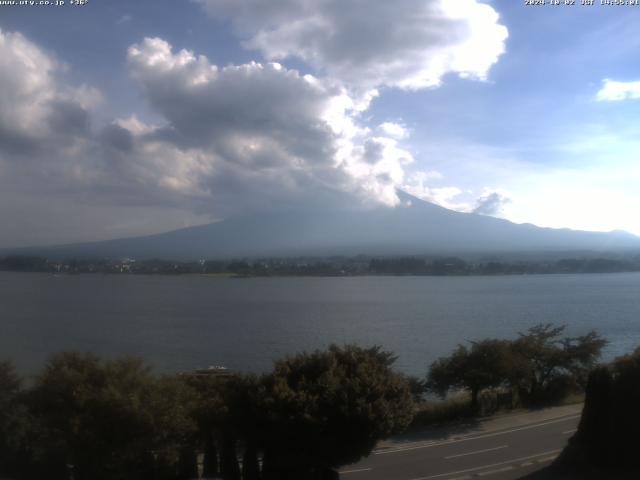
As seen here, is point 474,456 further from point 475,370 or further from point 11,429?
point 11,429

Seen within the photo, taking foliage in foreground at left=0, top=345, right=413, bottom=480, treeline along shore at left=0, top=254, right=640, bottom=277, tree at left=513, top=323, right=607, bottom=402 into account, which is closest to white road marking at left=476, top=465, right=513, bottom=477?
foliage in foreground at left=0, top=345, right=413, bottom=480

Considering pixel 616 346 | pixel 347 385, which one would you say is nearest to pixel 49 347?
pixel 347 385

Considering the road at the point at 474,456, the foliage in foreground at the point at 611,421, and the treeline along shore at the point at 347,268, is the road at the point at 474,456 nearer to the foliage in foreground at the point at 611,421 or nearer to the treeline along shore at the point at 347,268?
the foliage in foreground at the point at 611,421

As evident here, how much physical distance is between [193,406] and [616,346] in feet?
63.7

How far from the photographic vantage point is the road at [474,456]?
768 centimetres

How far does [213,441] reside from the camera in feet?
23.9

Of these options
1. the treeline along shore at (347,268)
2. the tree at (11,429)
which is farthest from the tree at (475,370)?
the treeline along shore at (347,268)

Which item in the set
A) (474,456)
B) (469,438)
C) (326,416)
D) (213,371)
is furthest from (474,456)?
(213,371)

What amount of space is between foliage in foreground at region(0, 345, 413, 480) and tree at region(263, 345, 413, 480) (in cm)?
1

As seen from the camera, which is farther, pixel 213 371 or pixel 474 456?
pixel 213 371

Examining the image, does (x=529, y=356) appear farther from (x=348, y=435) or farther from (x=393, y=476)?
(x=348, y=435)

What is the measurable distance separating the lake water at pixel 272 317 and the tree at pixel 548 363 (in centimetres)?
460

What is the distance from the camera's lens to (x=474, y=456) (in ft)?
27.9

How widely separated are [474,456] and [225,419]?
3855 millimetres
